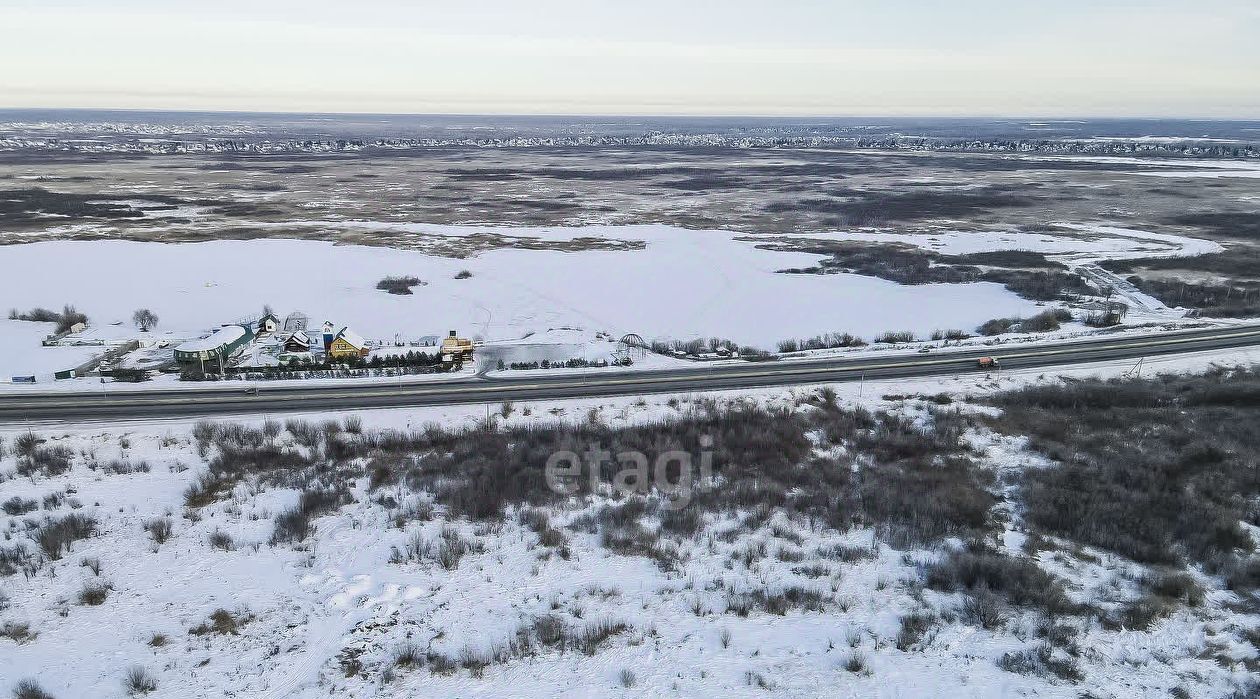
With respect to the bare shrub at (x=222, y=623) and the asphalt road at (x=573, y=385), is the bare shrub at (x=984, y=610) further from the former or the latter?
the asphalt road at (x=573, y=385)

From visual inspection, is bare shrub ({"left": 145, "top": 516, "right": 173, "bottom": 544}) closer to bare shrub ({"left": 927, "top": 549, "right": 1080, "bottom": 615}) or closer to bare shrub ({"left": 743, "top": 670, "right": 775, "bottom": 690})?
bare shrub ({"left": 743, "top": 670, "right": 775, "bottom": 690})

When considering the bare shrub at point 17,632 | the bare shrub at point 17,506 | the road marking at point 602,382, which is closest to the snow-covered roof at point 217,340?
the road marking at point 602,382

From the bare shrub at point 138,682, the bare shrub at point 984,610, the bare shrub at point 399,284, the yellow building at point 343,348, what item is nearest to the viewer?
the bare shrub at point 138,682

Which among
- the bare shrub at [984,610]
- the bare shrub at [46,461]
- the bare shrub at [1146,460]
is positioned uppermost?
the bare shrub at [1146,460]

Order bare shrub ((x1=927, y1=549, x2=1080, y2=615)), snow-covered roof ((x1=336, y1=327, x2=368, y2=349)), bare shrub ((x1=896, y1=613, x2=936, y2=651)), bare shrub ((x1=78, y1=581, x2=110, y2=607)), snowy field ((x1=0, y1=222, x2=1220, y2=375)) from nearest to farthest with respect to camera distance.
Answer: bare shrub ((x1=896, y1=613, x2=936, y2=651)) → bare shrub ((x1=927, y1=549, x2=1080, y2=615)) → bare shrub ((x1=78, y1=581, x2=110, y2=607)) → snow-covered roof ((x1=336, y1=327, x2=368, y2=349)) → snowy field ((x1=0, y1=222, x2=1220, y2=375))

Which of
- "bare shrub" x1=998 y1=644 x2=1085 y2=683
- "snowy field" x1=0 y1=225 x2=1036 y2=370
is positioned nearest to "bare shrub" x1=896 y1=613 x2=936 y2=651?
"bare shrub" x1=998 y1=644 x2=1085 y2=683

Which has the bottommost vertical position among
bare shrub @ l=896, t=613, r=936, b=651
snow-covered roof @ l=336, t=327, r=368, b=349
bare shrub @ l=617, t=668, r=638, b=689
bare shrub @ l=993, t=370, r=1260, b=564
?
bare shrub @ l=617, t=668, r=638, b=689
